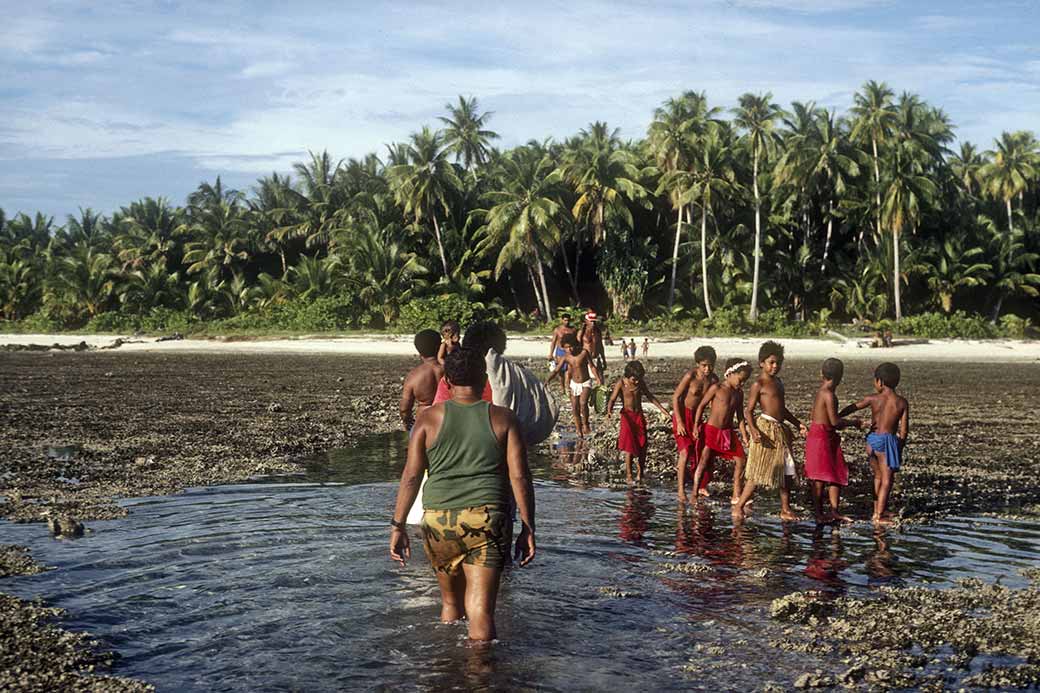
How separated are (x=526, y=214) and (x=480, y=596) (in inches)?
1810

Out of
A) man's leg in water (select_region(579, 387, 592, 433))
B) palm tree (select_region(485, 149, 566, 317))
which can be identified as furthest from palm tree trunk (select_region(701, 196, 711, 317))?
man's leg in water (select_region(579, 387, 592, 433))

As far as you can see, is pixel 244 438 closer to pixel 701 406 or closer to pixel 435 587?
pixel 701 406

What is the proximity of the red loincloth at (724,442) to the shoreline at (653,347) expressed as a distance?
3087 centimetres

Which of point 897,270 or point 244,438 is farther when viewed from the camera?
point 897,270

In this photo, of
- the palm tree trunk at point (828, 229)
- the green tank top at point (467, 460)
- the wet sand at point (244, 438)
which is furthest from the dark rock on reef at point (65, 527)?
the palm tree trunk at point (828, 229)

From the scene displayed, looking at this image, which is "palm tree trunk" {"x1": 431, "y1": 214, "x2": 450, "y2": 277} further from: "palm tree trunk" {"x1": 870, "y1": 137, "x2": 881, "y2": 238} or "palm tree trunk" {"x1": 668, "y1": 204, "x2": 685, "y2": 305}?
"palm tree trunk" {"x1": 870, "y1": 137, "x2": 881, "y2": 238}

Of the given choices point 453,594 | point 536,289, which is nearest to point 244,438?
point 453,594

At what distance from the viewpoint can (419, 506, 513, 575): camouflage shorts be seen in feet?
18.4

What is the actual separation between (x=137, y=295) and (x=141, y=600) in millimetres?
55548

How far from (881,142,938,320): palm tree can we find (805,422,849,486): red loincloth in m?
44.5

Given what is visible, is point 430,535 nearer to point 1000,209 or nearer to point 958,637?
point 958,637

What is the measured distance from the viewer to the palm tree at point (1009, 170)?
189ft

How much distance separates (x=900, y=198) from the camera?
51.3 metres

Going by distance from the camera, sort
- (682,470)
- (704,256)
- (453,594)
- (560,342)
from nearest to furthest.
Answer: (453,594)
(682,470)
(560,342)
(704,256)
